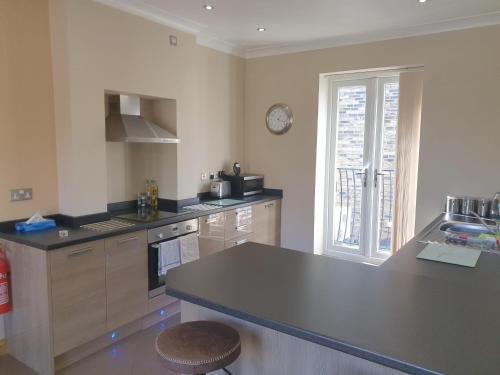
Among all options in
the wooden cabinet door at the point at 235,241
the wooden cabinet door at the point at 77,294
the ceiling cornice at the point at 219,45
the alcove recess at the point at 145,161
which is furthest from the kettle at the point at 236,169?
the wooden cabinet door at the point at 77,294

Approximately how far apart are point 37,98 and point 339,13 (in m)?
2.62

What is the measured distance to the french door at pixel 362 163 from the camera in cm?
432

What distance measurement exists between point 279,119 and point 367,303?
355 centimetres

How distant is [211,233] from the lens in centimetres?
374

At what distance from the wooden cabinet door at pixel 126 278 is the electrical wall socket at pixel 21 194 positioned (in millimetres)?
708

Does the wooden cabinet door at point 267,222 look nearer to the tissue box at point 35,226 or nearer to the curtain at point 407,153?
the curtain at point 407,153

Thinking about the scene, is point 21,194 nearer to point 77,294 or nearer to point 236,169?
point 77,294

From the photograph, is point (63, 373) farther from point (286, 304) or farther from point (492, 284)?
point (492, 284)

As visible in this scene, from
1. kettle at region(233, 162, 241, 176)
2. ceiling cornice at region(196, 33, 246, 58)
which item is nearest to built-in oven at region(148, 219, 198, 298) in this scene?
kettle at region(233, 162, 241, 176)

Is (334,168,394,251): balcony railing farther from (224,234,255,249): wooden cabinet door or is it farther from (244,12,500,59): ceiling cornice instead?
(244,12,500,59): ceiling cornice

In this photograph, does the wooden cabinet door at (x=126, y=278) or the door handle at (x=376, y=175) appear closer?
the wooden cabinet door at (x=126, y=278)

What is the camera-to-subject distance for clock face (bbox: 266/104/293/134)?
15.2 ft

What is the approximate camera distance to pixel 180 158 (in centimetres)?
371

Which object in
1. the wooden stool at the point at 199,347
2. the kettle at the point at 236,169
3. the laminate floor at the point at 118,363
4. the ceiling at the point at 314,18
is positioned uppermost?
the ceiling at the point at 314,18
